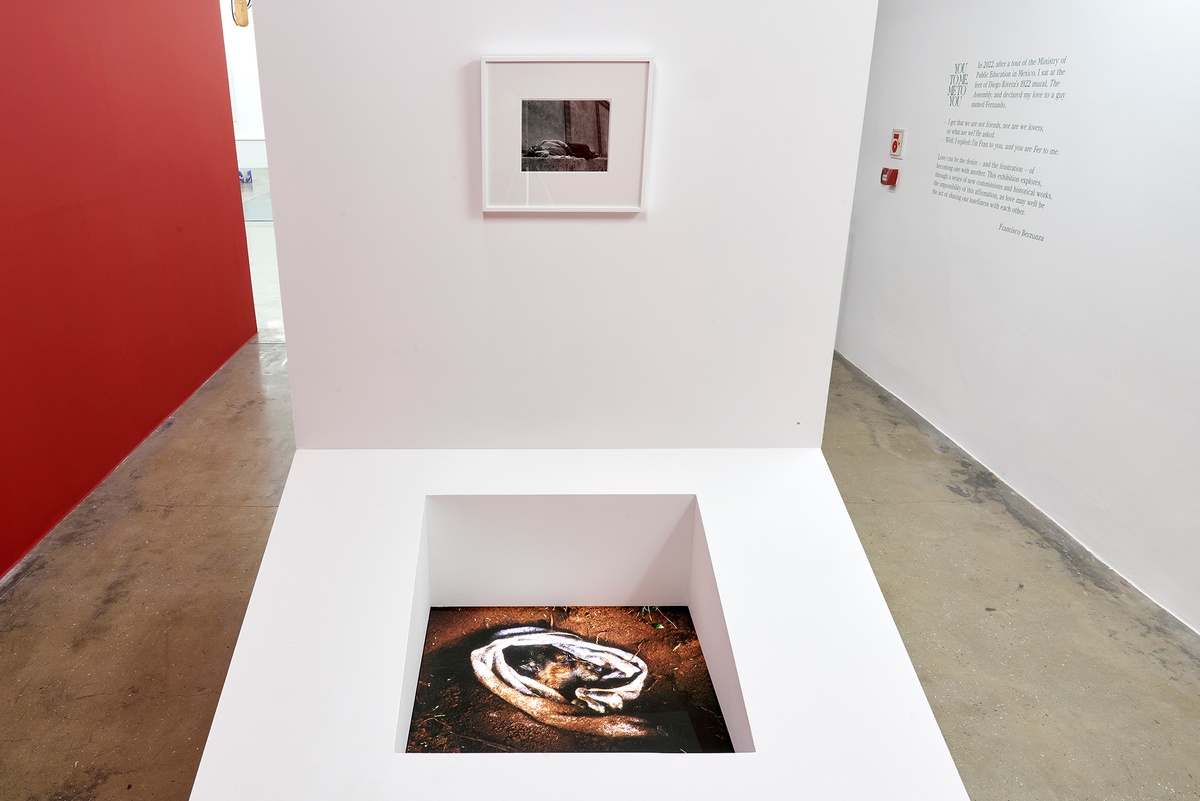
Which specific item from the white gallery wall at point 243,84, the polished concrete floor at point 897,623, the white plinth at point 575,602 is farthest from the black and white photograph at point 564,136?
the white gallery wall at point 243,84

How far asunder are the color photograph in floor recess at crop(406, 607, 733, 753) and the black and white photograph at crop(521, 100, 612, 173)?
1237mm

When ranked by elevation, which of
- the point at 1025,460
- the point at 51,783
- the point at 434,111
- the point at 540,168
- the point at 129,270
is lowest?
the point at 51,783

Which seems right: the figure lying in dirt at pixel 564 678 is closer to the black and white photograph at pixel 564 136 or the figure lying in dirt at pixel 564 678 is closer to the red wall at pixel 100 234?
the black and white photograph at pixel 564 136

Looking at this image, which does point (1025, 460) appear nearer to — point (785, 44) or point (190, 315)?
point (785, 44)

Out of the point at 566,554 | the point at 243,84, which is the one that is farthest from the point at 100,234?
the point at 243,84

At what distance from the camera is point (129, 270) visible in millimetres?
3936

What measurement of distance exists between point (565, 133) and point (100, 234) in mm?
2786

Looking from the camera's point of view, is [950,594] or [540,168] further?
[950,594]

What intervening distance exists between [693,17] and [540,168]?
1.66 feet

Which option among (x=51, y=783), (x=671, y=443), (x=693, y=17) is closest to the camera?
(x=693, y=17)

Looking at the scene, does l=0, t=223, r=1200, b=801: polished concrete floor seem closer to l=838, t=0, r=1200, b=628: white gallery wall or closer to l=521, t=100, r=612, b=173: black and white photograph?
l=838, t=0, r=1200, b=628: white gallery wall

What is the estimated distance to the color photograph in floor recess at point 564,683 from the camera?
6.29 ft

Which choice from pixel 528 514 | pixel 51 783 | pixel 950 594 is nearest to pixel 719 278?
pixel 528 514

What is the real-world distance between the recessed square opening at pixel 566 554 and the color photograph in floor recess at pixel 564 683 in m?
0.05
